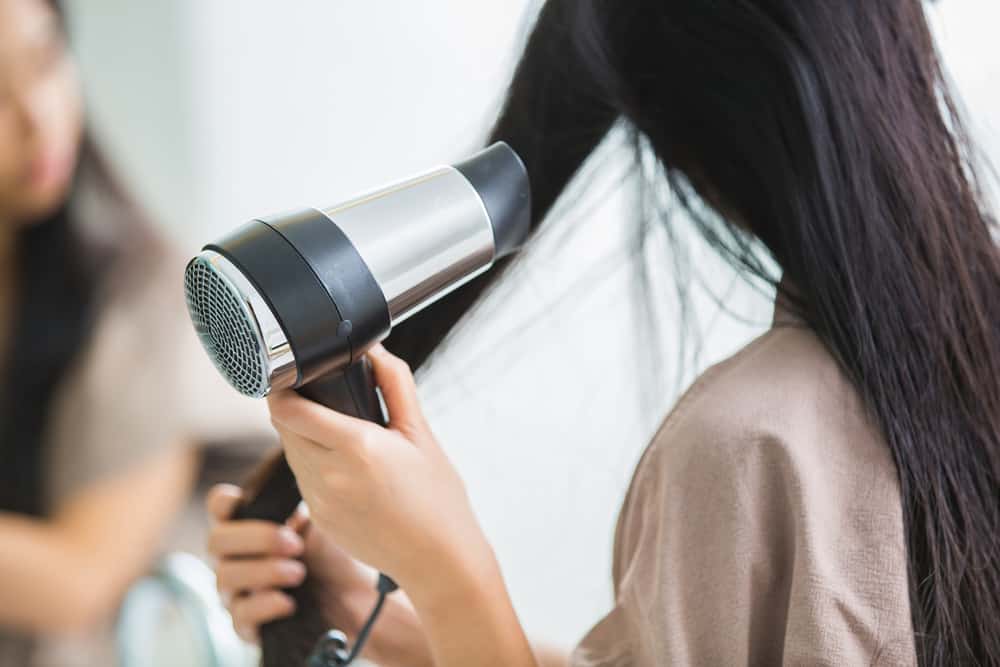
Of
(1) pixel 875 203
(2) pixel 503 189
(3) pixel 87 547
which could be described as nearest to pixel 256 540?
(2) pixel 503 189

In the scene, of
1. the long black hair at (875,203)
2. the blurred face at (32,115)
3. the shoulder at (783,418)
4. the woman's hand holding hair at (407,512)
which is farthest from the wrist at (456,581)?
the blurred face at (32,115)

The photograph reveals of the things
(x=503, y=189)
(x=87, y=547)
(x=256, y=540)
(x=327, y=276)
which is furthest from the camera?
(x=87, y=547)

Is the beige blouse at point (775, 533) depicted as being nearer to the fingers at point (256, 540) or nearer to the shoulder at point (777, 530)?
the shoulder at point (777, 530)

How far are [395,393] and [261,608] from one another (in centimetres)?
24

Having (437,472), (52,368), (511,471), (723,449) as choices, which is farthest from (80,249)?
(723,449)

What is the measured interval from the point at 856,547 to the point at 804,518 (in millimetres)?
32

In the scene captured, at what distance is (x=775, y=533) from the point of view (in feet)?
1.55

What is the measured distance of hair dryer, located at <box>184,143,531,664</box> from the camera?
431 mm

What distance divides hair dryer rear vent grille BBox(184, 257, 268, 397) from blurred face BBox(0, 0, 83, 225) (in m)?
1.00

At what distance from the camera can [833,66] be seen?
0.49 meters

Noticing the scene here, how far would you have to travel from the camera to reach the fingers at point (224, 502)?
689 millimetres

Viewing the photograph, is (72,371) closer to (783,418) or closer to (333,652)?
(333,652)

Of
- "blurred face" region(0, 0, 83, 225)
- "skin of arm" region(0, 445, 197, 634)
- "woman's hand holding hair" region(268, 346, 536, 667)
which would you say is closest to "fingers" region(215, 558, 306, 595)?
"woman's hand holding hair" region(268, 346, 536, 667)

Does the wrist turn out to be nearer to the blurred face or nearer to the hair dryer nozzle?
the hair dryer nozzle
